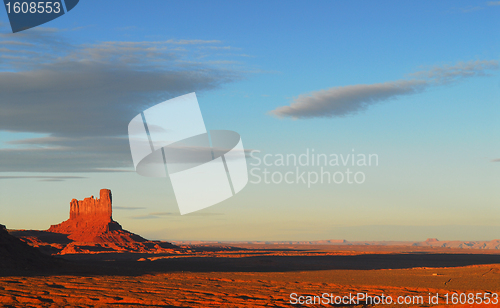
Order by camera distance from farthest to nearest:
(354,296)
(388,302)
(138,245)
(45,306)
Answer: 1. (138,245)
2. (354,296)
3. (388,302)
4. (45,306)

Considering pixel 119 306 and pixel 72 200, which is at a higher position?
pixel 72 200

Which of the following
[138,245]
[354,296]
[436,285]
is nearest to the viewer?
[354,296]

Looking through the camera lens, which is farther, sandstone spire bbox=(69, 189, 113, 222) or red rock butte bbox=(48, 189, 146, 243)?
sandstone spire bbox=(69, 189, 113, 222)

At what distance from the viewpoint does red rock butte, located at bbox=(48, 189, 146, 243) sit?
433ft

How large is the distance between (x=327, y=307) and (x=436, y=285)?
14641mm

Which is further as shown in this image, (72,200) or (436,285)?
(72,200)

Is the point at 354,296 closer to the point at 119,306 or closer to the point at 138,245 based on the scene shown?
the point at 119,306

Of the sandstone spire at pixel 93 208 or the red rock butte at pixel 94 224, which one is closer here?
the red rock butte at pixel 94 224

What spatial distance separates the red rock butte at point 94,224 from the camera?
433 ft

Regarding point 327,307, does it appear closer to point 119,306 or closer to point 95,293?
point 119,306

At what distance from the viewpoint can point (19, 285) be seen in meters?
25.2

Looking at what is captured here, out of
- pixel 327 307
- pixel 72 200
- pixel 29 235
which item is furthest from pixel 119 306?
pixel 72 200

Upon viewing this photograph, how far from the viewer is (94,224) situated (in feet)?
481

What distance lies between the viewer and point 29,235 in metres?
127
